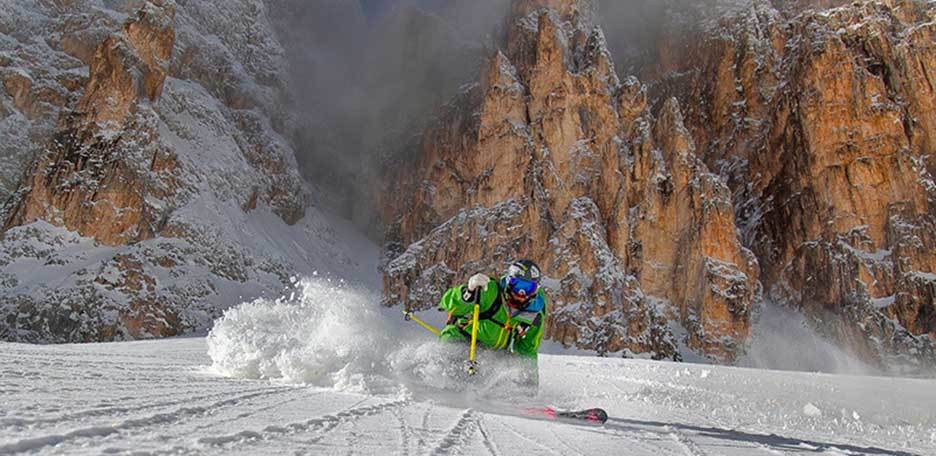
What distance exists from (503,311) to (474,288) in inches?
24.7

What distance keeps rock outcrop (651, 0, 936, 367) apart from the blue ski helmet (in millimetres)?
73031

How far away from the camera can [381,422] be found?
407 cm

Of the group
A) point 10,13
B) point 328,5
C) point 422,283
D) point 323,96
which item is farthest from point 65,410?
point 328,5

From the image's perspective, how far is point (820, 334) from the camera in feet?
226

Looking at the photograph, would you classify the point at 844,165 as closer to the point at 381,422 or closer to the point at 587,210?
the point at 587,210

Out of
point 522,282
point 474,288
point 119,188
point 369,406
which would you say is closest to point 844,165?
point 522,282

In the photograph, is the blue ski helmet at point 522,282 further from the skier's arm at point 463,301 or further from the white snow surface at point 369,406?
the white snow surface at point 369,406

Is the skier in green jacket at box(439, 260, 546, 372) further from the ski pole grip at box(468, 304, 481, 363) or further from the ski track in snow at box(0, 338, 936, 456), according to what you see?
the ski track in snow at box(0, 338, 936, 456)

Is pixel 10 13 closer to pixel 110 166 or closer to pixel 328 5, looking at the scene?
pixel 110 166

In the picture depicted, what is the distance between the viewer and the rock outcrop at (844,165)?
64938mm

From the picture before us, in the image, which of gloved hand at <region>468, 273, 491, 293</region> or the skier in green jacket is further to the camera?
the skier in green jacket

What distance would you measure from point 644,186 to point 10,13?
96.9 m

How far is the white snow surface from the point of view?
9.66ft

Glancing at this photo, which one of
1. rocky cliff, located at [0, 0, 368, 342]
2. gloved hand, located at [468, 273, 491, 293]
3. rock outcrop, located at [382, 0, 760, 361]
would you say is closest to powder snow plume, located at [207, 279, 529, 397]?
gloved hand, located at [468, 273, 491, 293]
